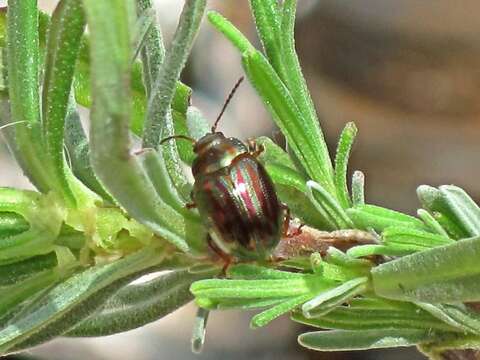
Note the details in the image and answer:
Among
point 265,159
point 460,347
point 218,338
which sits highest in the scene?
point 265,159

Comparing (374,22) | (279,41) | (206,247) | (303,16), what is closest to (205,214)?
(206,247)

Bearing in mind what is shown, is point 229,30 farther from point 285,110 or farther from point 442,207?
point 442,207

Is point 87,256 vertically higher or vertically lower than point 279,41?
lower

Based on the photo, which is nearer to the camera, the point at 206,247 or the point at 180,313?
the point at 206,247

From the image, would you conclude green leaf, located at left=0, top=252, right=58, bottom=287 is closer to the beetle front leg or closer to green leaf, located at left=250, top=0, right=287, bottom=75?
the beetle front leg

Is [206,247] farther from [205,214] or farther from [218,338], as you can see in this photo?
[218,338]

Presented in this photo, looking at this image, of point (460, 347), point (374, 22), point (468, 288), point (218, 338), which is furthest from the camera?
point (218, 338)

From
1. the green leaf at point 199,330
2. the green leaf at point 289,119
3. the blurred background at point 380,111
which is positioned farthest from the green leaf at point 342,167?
the blurred background at point 380,111
